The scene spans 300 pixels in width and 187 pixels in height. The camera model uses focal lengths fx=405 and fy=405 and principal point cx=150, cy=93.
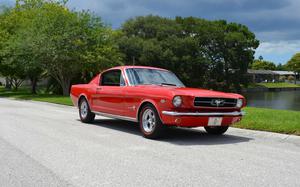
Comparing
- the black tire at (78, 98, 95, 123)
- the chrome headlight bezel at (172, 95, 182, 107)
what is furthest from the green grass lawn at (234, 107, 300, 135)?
the black tire at (78, 98, 95, 123)

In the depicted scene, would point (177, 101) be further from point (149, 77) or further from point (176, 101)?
point (149, 77)

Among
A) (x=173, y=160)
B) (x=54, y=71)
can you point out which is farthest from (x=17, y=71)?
(x=173, y=160)

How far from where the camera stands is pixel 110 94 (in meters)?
10.1

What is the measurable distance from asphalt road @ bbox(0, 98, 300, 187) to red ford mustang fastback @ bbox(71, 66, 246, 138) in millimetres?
408

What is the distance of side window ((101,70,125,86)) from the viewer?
996 centimetres

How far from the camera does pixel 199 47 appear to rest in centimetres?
6106

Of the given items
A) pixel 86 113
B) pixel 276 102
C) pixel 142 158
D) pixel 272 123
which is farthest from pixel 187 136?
pixel 276 102

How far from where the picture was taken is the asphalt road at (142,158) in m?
5.32

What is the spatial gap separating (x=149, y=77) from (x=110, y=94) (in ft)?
3.66

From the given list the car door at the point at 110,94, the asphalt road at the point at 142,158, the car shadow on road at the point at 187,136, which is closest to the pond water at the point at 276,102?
the car shadow on road at the point at 187,136

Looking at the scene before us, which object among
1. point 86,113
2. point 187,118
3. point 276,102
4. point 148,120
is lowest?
point 276,102

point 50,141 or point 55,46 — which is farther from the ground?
point 55,46

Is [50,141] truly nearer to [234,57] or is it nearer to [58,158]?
[58,158]

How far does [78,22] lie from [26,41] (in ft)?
13.7
